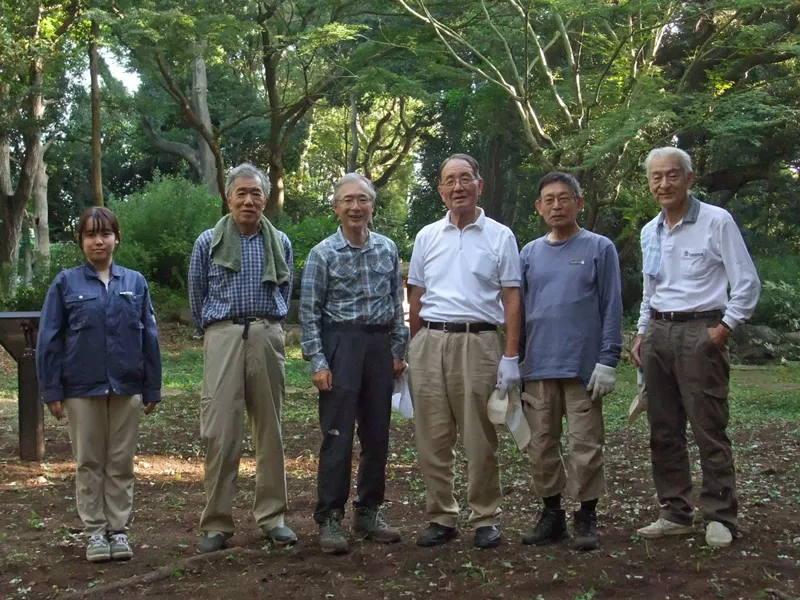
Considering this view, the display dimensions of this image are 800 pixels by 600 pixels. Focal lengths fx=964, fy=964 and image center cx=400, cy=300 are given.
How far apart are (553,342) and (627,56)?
10.6m

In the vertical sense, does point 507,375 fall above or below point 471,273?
below

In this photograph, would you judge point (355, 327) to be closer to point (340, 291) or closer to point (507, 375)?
point (340, 291)

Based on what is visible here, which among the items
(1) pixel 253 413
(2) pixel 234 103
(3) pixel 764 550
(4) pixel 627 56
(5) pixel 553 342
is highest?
(2) pixel 234 103

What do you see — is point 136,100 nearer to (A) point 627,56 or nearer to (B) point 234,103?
(B) point 234,103

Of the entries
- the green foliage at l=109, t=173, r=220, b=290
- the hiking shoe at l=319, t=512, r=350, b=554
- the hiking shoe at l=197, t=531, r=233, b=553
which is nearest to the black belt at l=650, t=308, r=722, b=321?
the hiking shoe at l=319, t=512, r=350, b=554

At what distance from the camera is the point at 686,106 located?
44.6 feet

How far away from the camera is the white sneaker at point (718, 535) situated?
4.45 metres

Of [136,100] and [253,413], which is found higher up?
[136,100]

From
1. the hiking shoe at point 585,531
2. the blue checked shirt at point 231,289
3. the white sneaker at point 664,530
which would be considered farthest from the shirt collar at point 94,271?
the white sneaker at point 664,530

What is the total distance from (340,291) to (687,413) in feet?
5.82

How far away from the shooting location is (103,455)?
15.3 ft

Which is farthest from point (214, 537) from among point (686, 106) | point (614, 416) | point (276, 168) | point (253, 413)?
point (276, 168)

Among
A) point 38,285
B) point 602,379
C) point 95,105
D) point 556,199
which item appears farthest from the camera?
point 38,285

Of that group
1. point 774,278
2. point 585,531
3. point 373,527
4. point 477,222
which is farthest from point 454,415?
point 774,278
